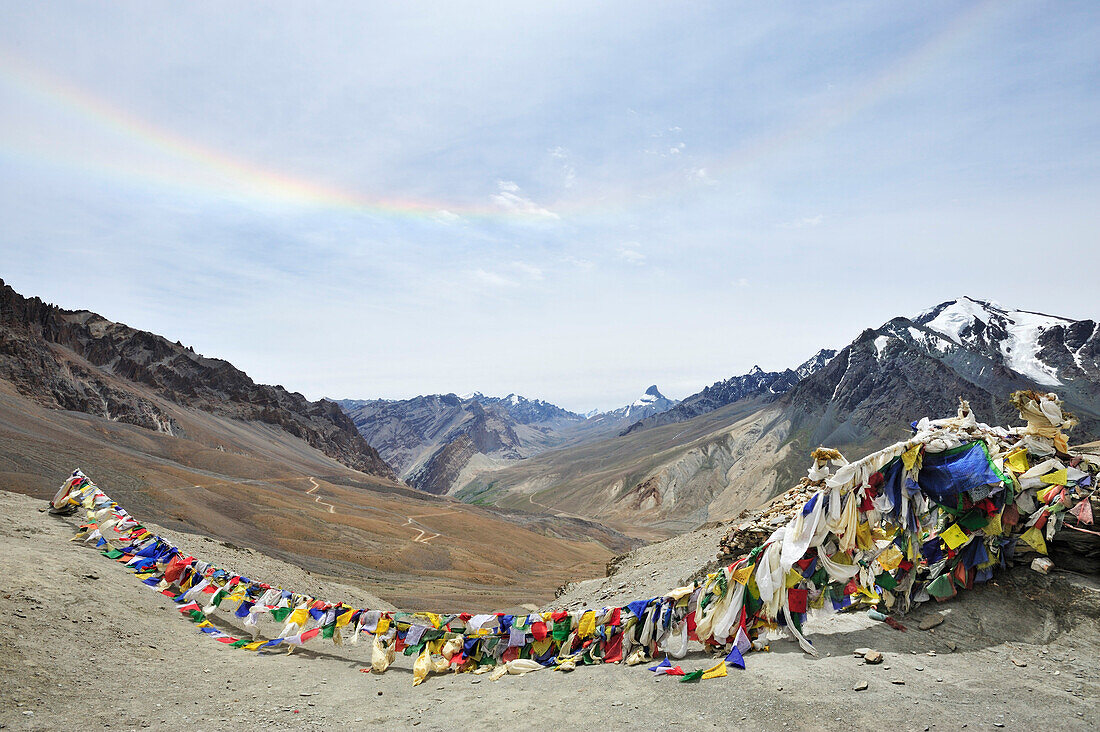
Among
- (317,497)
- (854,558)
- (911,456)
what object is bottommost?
(317,497)

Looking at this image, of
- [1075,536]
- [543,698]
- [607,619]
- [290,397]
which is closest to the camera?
[1075,536]

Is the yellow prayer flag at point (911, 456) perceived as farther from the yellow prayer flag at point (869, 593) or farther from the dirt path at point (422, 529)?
the dirt path at point (422, 529)

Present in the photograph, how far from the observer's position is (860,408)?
347 ft

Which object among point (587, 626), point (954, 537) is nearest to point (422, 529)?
point (587, 626)

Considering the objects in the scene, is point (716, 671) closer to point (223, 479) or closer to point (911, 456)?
point (911, 456)

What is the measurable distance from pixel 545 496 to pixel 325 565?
353 ft

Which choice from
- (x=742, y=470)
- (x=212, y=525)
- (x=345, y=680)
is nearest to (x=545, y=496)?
(x=742, y=470)

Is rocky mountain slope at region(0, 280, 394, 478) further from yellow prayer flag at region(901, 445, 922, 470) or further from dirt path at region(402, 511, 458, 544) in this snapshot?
yellow prayer flag at region(901, 445, 922, 470)

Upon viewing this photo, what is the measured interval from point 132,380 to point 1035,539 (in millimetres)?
111367

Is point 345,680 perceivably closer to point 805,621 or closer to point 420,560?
point 805,621

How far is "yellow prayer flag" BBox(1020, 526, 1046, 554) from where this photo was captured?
7.54m

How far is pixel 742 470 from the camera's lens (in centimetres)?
10994

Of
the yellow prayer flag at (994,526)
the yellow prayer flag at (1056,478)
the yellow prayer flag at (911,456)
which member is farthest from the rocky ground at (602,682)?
the yellow prayer flag at (911,456)

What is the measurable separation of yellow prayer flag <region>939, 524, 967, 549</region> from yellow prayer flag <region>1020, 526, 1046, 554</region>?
753 mm
